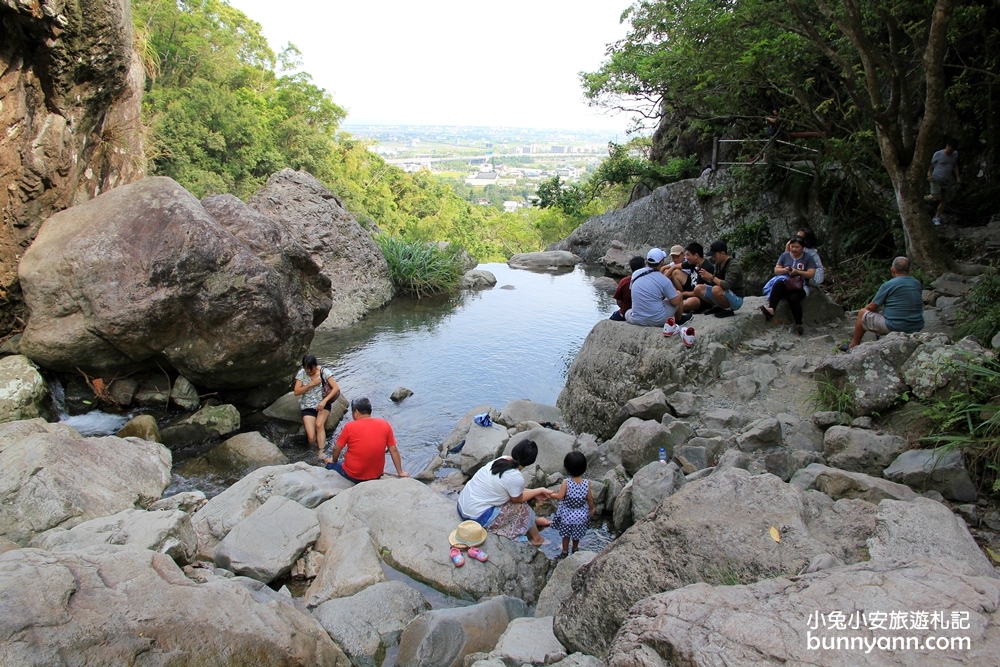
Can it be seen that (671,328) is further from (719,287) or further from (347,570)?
(347,570)

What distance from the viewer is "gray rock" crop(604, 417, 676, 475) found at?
22.5ft

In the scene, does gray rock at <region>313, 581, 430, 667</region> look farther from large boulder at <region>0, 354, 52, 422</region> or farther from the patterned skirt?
large boulder at <region>0, 354, 52, 422</region>

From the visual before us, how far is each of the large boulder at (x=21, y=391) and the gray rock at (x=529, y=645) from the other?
704 centimetres

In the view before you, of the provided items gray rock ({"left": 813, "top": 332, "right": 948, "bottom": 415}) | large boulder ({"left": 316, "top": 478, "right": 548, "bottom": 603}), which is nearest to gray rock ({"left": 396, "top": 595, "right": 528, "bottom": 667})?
large boulder ({"left": 316, "top": 478, "right": 548, "bottom": 603})

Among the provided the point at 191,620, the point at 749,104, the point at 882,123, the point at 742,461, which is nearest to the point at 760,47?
the point at 882,123

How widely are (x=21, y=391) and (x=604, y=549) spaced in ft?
→ 25.3

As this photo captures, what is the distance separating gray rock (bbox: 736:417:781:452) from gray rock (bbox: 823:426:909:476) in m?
0.52

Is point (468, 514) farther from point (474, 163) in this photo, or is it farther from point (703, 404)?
point (474, 163)

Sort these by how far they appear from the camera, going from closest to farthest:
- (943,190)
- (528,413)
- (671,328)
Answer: (671,328)
(528,413)
(943,190)

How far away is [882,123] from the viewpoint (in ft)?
27.9

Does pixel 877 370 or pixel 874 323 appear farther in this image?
pixel 874 323

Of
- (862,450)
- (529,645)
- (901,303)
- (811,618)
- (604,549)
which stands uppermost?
(901,303)

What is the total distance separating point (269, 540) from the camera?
18.3 feet

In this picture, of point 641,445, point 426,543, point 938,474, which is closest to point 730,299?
point 641,445
